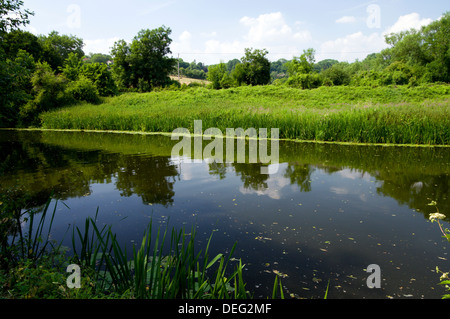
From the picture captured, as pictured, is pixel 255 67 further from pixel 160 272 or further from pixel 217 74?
pixel 160 272

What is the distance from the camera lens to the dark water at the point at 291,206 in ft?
11.0

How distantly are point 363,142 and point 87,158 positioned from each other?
34.8 feet

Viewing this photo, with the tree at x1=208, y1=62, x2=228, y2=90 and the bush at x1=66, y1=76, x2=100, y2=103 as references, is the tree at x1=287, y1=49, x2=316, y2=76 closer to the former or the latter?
the tree at x1=208, y1=62, x2=228, y2=90

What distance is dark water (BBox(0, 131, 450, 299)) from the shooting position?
11.0 ft

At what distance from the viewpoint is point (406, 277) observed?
3215 millimetres

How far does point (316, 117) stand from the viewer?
13.2m
